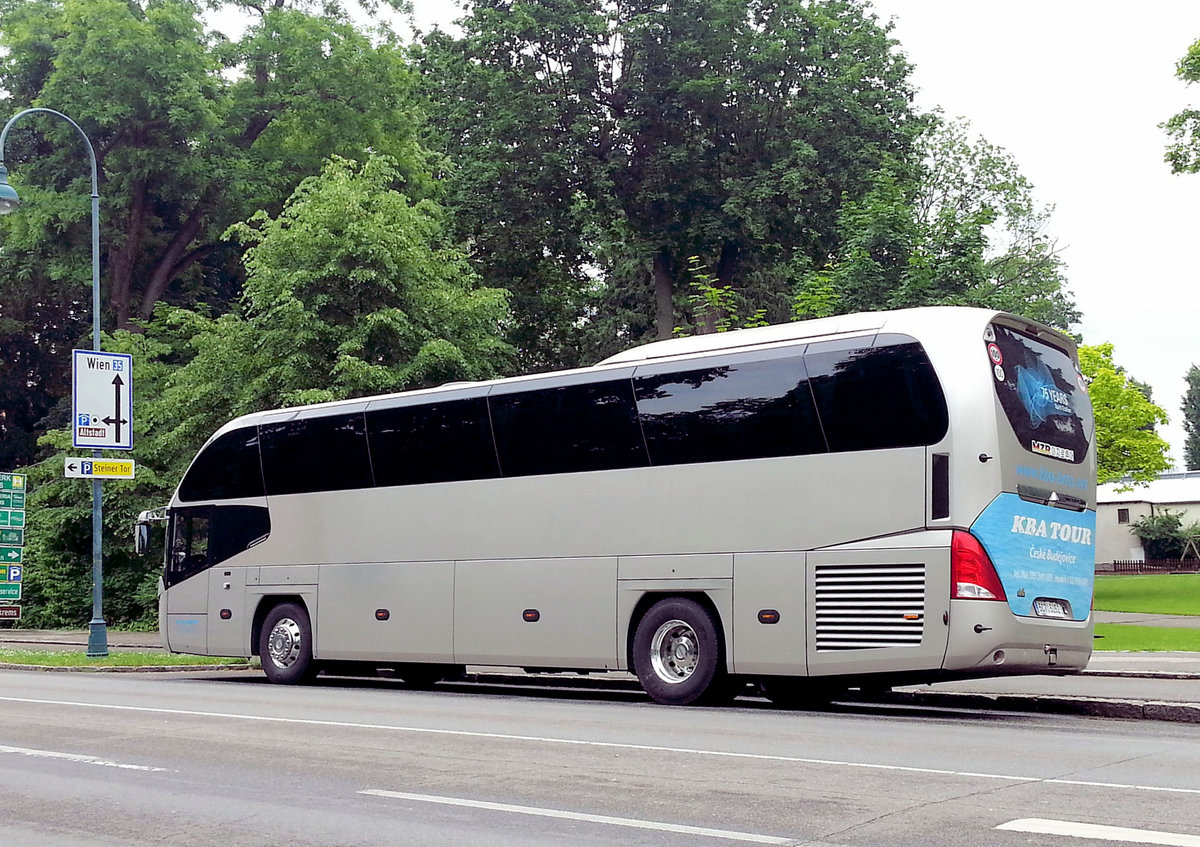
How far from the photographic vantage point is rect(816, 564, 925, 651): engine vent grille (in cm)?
1405

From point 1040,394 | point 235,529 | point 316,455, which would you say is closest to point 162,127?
point 235,529

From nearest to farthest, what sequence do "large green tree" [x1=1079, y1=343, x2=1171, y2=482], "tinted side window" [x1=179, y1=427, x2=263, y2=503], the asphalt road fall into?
the asphalt road, "tinted side window" [x1=179, y1=427, x2=263, y2=503], "large green tree" [x1=1079, y1=343, x2=1171, y2=482]

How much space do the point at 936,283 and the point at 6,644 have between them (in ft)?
70.9

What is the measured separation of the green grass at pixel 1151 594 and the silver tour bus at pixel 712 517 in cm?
2684

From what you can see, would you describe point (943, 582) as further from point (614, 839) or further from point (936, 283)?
point (936, 283)

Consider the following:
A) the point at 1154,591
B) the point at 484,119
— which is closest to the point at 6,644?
the point at 484,119

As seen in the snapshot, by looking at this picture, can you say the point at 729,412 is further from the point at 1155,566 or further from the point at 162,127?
the point at 1155,566

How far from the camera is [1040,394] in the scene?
591 inches

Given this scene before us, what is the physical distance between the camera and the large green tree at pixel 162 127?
40406 mm

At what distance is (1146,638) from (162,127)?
95.7ft

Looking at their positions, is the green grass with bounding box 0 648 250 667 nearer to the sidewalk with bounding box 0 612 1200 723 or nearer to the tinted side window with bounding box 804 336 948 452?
the sidewalk with bounding box 0 612 1200 723

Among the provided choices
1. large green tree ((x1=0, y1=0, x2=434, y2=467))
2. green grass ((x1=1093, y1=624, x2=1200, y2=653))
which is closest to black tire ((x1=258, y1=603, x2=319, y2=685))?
green grass ((x1=1093, y1=624, x2=1200, y2=653))

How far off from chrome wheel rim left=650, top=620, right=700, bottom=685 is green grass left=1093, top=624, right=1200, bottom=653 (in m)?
11.7

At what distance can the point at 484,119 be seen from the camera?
41.5 m
